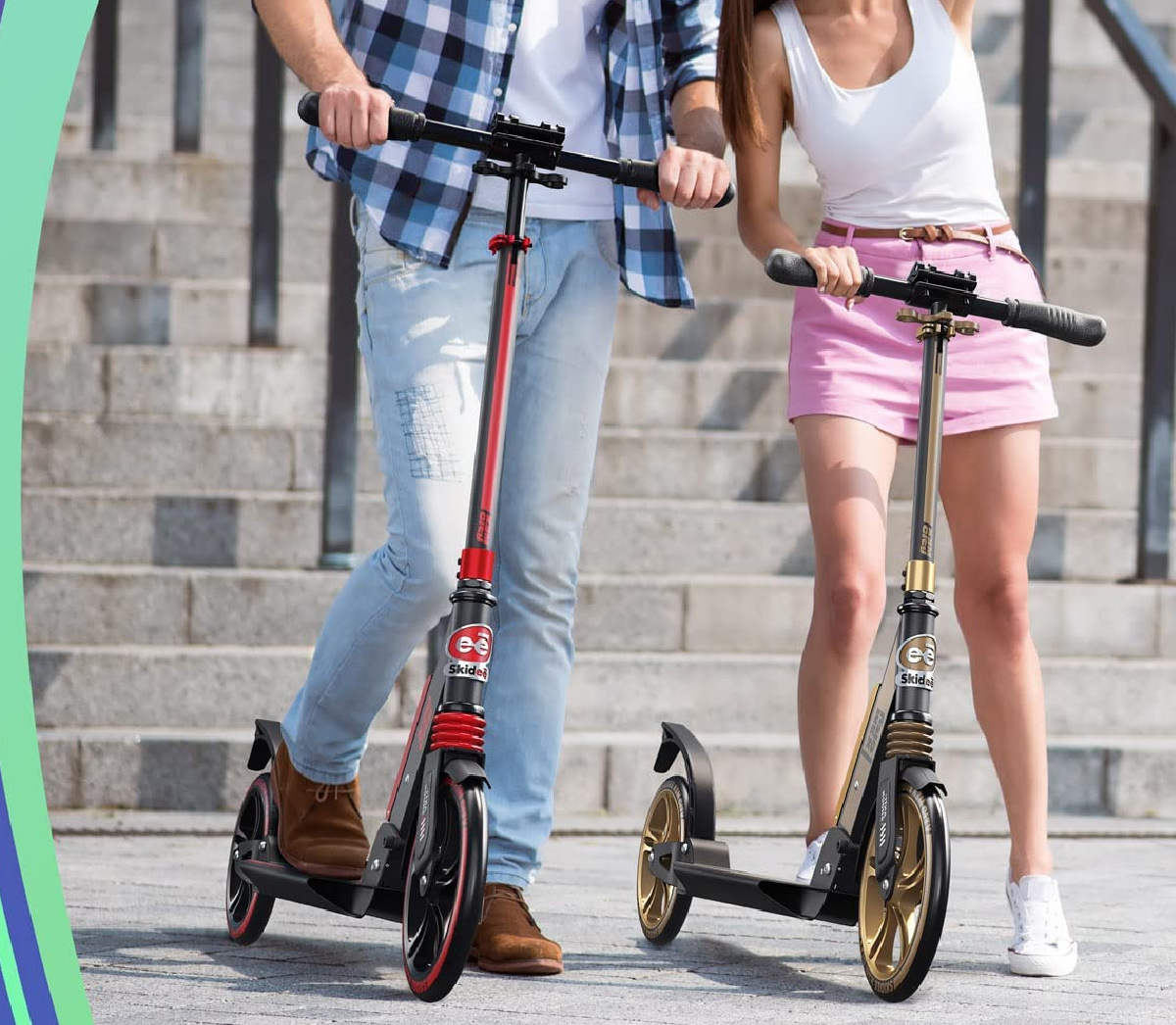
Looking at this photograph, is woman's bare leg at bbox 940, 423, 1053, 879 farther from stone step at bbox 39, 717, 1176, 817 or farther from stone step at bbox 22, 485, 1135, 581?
stone step at bbox 22, 485, 1135, 581

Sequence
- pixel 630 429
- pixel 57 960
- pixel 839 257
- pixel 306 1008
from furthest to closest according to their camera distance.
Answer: pixel 630 429
pixel 839 257
pixel 306 1008
pixel 57 960

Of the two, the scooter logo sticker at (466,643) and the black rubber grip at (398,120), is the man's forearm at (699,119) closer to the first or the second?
the black rubber grip at (398,120)

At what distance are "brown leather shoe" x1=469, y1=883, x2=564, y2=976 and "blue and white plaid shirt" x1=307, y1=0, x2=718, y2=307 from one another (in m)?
1.10

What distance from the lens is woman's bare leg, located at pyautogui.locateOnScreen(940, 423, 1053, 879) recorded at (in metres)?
3.74

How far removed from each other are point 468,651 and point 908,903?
83 centimetres

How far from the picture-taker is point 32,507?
650 centimetres

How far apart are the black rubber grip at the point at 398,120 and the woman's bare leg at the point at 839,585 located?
1051 millimetres

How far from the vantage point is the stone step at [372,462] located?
6.76 m

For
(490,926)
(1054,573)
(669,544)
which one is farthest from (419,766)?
(1054,573)

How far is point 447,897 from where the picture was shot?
308cm

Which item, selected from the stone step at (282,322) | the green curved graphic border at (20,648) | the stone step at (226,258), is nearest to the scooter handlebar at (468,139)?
the green curved graphic border at (20,648)

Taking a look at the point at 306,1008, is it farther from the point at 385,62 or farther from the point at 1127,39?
the point at 1127,39

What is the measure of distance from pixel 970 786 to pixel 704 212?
11.0 ft

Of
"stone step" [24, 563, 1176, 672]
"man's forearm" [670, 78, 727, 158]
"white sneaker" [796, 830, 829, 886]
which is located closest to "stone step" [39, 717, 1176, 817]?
"stone step" [24, 563, 1176, 672]
